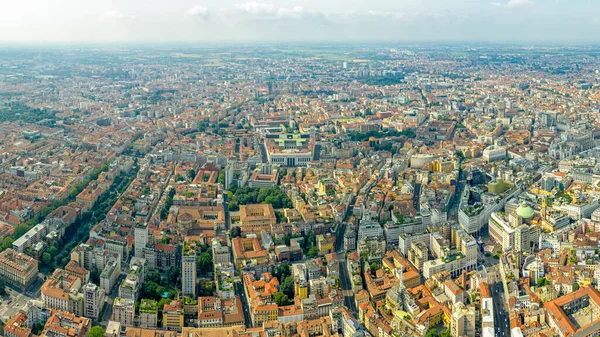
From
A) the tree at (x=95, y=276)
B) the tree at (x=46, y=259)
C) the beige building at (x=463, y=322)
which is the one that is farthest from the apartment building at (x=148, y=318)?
the beige building at (x=463, y=322)

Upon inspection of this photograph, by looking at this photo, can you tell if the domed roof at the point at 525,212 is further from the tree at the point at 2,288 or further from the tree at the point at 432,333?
the tree at the point at 2,288

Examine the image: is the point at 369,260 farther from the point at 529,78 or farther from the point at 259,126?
the point at 529,78

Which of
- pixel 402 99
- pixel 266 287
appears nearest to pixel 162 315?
pixel 266 287

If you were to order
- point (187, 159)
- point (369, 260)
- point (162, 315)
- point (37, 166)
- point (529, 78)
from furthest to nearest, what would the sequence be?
1. point (529, 78)
2. point (187, 159)
3. point (37, 166)
4. point (369, 260)
5. point (162, 315)

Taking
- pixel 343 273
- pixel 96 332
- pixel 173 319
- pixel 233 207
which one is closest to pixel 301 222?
pixel 343 273

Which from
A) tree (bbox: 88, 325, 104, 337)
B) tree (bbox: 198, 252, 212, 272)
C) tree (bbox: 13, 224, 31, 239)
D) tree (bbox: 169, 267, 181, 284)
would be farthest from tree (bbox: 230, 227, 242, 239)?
tree (bbox: 13, 224, 31, 239)

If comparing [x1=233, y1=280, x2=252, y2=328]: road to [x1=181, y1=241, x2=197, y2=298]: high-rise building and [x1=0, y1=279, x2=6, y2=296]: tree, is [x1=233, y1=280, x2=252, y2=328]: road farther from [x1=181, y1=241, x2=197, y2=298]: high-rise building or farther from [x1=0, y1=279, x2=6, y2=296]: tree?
[x1=0, y1=279, x2=6, y2=296]: tree
